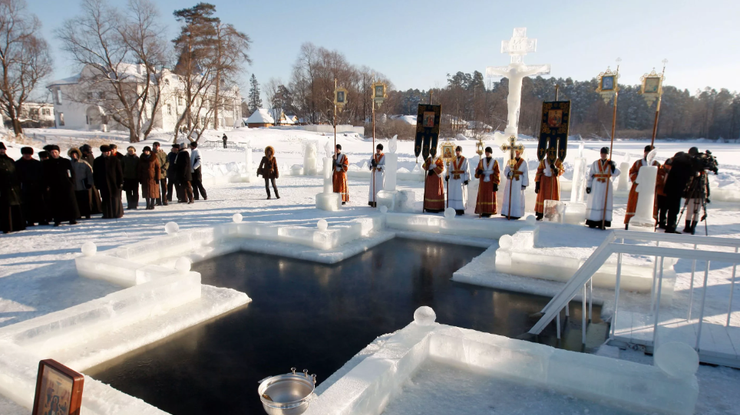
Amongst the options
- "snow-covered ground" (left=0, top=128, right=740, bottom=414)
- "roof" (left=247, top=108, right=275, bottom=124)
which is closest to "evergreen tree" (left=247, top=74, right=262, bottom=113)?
"roof" (left=247, top=108, right=275, bottom=124)

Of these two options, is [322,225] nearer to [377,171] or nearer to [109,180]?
[377,171]

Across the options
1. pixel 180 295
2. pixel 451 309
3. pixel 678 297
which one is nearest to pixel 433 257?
pixel 451 309

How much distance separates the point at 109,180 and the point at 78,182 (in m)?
0.56

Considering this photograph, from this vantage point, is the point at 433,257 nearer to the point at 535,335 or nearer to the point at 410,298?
the point at 410,298

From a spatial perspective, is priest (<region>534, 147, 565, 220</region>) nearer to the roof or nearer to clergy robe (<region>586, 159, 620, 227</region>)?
clergy robe (<region>586, 159, 620, 227</region>)

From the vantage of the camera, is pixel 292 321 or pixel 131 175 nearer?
pixel 292 321

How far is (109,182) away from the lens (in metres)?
9.33

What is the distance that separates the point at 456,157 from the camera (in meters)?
10.0

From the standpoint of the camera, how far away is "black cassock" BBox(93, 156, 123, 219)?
9234 mm

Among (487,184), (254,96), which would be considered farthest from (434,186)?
(254,96)

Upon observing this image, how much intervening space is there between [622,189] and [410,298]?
11368 millimetres

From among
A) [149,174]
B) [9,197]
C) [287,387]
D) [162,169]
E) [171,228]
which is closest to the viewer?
[287,387]

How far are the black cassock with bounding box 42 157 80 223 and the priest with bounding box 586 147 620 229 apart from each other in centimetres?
1055

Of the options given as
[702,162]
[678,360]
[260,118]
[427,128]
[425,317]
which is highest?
[260,118]
